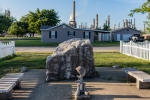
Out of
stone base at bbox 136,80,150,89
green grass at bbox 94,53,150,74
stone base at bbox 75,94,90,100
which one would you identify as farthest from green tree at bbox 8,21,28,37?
stone base at bbox 75,94,90,100

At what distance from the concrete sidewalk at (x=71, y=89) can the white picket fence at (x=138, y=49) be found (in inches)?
233

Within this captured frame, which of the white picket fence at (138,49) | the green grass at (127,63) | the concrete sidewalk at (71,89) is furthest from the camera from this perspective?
the white picket fence at (138,49)

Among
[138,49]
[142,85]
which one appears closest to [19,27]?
[138,49]

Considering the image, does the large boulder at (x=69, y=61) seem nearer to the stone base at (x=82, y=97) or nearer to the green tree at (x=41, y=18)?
the stone base at (x=82, y=97)

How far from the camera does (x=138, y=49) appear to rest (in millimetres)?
15031

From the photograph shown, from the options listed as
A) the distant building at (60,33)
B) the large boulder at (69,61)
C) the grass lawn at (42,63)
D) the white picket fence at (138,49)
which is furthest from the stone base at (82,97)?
the distant building at (60,33)

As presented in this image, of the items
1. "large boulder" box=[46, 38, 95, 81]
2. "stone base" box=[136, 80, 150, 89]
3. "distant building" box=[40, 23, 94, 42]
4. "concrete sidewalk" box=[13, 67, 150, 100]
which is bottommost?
"concrete sidewalk" box=[13, 67, 150, 100]

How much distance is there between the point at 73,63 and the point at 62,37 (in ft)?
106

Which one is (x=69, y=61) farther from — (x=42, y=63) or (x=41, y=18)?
(x=41, y=18)

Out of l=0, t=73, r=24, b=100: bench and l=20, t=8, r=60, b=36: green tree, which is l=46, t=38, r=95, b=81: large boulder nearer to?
l=0, t=73, r=24, b=100: bench

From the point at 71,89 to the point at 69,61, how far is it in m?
1.53

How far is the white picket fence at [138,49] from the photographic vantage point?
13428mm

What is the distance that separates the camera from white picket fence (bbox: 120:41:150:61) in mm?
13428

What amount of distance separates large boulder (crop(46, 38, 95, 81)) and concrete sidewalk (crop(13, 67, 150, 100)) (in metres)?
0.33
